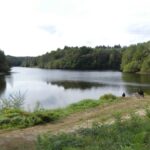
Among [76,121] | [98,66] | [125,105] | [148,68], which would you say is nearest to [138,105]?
[125,105]

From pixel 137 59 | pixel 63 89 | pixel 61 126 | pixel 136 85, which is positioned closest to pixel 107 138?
pixel 61 126

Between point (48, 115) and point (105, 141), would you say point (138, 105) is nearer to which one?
point (48, 115)

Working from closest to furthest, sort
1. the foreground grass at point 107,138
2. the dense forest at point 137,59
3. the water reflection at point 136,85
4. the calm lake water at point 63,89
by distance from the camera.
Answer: the foreground grass at point 107,138 → the calm lake water at point 63,89 → the water reflection at point 136,85 → the dense forest at point 137,59

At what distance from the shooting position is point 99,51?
165m

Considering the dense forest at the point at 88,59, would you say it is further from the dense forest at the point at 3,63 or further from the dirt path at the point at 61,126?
the dirt path at the point at 61,126

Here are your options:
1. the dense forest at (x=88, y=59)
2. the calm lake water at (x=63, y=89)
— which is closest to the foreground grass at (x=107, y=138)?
the calm lake water at (x=63, y=89)

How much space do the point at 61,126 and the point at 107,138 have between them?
3586 millimetres

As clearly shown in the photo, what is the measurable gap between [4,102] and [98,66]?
143 metres

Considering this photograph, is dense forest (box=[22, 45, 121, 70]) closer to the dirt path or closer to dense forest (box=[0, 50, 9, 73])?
dense forest (box=[0, 50, 9, 73])

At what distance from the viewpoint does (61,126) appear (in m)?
11.7

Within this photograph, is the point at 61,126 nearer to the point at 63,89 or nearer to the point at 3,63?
the point at 63,89

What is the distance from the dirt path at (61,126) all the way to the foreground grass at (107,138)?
2.36 ft

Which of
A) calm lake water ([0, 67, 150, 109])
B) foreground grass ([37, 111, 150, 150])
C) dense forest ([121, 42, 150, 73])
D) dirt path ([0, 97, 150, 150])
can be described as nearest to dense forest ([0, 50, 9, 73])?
calm lake water ([0, 67, 150, 109])

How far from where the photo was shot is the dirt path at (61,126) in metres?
8.98
